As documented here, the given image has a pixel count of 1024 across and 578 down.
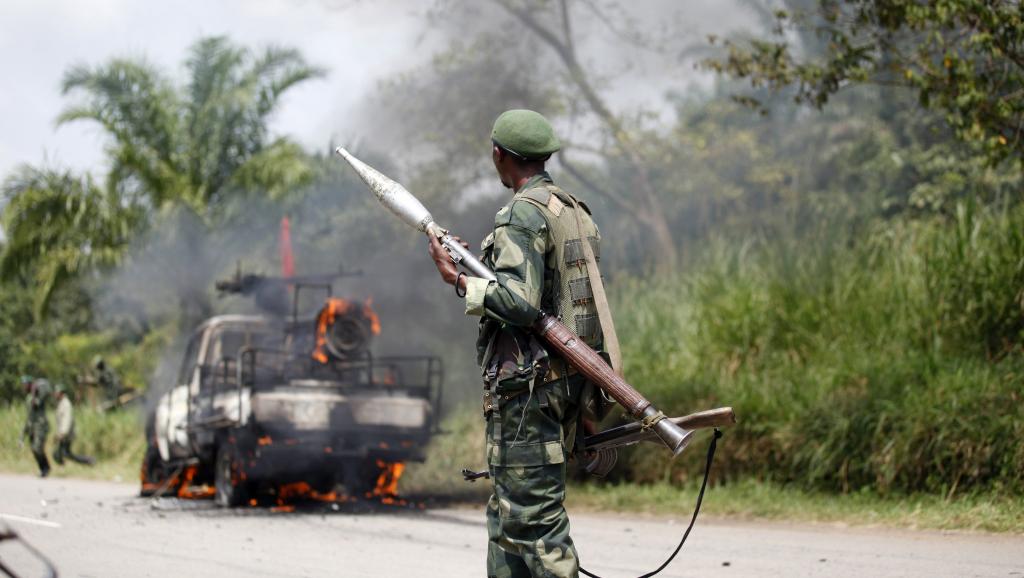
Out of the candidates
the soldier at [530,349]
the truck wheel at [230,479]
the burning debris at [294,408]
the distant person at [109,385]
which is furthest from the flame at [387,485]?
the distant person at [109,385]

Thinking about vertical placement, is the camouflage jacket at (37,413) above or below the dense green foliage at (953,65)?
below

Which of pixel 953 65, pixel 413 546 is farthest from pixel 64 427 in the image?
pixel 953 65

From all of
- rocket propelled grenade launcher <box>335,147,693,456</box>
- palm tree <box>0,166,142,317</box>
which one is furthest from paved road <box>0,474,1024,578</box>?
palm tree <box>0,166,142,317</box>

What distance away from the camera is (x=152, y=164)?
19141 mm

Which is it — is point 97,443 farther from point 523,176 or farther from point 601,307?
point 601,307

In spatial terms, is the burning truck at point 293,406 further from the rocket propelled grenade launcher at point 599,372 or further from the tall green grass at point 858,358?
the rocket propelled grenade launcher at point 599,372

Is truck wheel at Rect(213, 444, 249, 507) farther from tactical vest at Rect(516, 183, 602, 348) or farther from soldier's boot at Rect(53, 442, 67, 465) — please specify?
soldier's boot at Rect(53, 442, 67, 465)

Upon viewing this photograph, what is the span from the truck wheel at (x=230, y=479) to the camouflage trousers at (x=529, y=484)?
6663 millimetres

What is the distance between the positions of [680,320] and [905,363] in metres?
3.35

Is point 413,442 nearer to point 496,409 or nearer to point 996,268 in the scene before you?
point 996,268

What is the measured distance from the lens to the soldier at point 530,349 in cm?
352

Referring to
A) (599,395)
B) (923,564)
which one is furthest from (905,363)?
(599,395)

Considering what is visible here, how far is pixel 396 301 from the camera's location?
13.1 meters

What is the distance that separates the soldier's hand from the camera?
370cm
